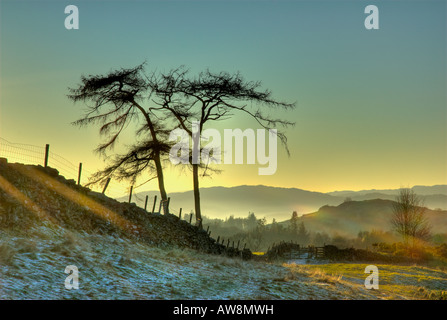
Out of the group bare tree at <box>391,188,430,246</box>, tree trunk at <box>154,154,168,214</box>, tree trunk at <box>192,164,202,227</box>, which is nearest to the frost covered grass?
tree trunk at <box>154,154,168,214</box>

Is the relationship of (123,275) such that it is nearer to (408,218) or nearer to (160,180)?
(160,180)

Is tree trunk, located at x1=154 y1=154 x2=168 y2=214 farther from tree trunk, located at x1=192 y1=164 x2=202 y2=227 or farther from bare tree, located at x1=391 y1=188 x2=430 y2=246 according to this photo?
bare tree, located at x1=391 y1=188 x2=430 y2=246

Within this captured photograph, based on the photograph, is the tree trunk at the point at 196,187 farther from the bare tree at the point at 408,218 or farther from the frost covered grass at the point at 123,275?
the bare tree at the point at 408,218

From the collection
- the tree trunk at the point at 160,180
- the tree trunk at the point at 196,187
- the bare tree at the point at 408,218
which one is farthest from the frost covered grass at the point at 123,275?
the bare tree at the point at 408,218

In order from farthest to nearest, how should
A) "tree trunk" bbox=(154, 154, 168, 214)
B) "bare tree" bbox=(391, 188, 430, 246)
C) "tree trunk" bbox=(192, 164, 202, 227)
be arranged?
"bare tree" bbox=(391, 188, 430, 246), "tree trunk" bbox=(192, 164, 202, 227), "tree trunk" bbox=(154, 154, 168, 214)

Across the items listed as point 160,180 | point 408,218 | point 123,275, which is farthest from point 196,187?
point 408,218

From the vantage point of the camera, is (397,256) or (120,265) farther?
(397,256)

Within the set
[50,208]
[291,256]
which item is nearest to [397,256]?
[291,256]

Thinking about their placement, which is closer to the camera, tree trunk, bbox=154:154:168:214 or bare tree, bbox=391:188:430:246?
tree trunk, bbox=154:154:168:214

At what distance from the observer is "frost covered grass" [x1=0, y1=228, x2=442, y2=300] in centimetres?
1247

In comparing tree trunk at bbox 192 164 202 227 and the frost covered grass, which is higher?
tree trunk at bbox 192 164 202 227

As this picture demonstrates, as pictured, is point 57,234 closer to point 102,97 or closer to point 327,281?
point 327,281
